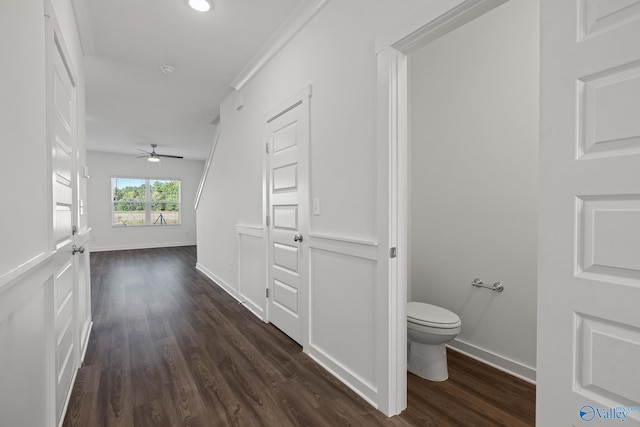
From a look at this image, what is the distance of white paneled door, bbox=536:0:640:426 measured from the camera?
0.82 meters

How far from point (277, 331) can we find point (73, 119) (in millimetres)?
2330

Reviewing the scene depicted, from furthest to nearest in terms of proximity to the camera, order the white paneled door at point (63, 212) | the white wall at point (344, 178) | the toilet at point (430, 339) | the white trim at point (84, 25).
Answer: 1. the white trim at point (84, 25)
2. the toilet at point (430, 339)
3. the white wall at point (344, 178)
4. the white paneled door at point (63, 212)

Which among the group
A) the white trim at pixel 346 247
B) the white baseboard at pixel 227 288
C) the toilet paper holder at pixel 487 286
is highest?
the white trim at pixel 346 247

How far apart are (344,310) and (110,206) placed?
8578 mm

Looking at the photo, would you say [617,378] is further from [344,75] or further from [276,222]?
[276,222]

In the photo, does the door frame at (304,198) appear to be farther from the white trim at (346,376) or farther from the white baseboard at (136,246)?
the white baseboard at (136,246)

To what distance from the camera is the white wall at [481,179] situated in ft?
6.51

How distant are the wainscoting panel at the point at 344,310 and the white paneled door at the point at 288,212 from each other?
17cm

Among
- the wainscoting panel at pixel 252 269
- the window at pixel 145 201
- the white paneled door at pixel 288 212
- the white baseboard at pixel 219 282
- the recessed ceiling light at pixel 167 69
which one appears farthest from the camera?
the window at pixel 145 201

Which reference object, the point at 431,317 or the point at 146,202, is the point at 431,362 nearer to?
the point at 431,317

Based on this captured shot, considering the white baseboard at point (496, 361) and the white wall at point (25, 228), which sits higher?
the white wall at point (25, 228)

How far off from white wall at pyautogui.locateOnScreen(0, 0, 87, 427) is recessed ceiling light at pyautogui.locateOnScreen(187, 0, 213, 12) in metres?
1.12

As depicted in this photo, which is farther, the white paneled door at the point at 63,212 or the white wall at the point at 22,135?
the white paneled door at the point at 63,212

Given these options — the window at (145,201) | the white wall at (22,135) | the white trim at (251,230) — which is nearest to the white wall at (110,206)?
the window at (145,201)
